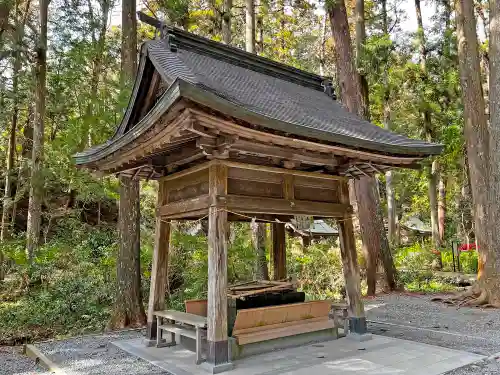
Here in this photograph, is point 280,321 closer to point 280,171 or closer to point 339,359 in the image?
point 339,359

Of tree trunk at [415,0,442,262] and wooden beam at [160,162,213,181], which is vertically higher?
tree trunk at [415,0,442,262]

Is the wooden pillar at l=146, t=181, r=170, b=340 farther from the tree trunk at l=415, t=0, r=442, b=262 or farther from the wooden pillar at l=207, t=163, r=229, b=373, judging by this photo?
the tree trunk at l=415, t=0, r=442, b=262

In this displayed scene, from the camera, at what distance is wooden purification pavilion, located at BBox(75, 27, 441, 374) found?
3.96 metres

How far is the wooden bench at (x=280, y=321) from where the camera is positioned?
4699mm

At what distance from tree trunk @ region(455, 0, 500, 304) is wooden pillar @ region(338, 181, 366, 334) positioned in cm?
424

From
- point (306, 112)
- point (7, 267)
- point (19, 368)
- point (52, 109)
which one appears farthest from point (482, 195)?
point (52, 109)

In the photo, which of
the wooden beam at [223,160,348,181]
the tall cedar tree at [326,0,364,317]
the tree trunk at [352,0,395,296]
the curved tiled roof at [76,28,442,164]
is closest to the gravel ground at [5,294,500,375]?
the tree trunk at [352,0,395,296]

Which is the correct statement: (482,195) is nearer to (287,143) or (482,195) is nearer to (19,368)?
(287,143)

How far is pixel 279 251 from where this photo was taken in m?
7.23

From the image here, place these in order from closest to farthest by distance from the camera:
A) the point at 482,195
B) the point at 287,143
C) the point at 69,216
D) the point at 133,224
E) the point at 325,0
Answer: the point at 287,143, the point at 133,224, the point at 482,195, the point at 325,0, the point at 69,216

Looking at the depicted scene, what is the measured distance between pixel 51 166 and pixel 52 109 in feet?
8.12

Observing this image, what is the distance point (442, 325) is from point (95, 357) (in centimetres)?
569

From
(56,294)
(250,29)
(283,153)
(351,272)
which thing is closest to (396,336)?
(351,272)

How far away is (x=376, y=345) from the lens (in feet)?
16.9
